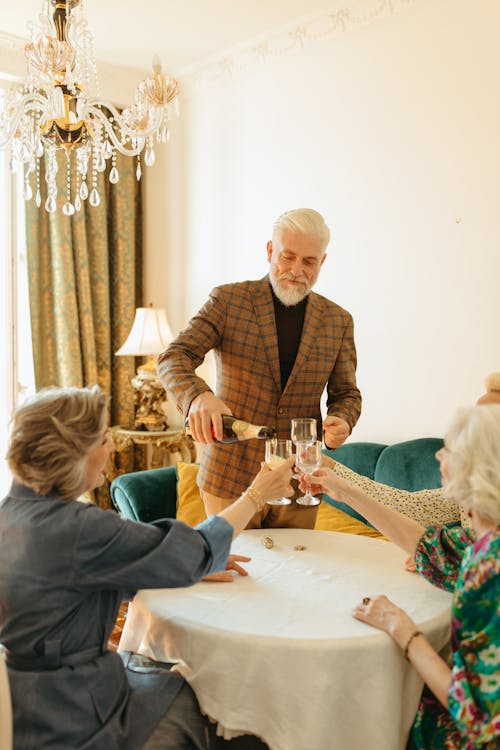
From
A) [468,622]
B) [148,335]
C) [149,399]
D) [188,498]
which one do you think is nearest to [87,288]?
[148,335]

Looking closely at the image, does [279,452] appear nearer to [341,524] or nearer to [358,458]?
[341,524]

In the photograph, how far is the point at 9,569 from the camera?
56.3 inches

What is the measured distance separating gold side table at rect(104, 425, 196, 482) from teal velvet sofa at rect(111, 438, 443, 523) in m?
0.89

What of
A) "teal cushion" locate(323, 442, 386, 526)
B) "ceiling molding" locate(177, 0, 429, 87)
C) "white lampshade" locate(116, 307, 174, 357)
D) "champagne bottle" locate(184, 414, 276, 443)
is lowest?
"teal cushion" locate(323, 442, 386, 526)

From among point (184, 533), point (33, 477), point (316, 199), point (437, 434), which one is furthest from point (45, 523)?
point (316, 199)

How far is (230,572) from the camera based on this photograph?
190cm

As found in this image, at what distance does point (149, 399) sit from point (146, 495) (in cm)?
117

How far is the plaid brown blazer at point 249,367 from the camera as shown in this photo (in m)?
2.32

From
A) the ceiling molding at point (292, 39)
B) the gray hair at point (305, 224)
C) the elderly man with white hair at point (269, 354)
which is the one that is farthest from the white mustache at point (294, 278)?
the ceiling molding at point (292, 39)

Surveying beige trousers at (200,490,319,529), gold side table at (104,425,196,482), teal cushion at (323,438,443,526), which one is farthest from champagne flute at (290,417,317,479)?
gold side table at (104,425,196,482)

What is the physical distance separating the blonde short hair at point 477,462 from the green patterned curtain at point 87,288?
11.1ft

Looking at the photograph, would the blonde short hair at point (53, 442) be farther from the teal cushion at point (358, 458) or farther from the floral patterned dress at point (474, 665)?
the teal cushion at point (358, 458)

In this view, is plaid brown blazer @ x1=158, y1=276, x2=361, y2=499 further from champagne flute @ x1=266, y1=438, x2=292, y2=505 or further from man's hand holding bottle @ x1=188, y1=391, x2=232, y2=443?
champagne flute @ x1=266, y1=438, x2=292, y2=505

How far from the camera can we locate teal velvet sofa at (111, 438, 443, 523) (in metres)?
3.29
